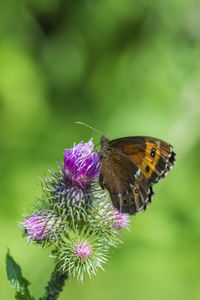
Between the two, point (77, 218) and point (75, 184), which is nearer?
point (77, 218)

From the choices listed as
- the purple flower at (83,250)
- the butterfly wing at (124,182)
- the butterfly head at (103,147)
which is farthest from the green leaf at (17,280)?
the butterfly head at (103,147)

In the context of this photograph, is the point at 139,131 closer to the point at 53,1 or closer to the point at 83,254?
the point at 53,1

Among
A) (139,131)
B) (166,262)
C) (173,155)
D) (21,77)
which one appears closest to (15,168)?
(21,77)

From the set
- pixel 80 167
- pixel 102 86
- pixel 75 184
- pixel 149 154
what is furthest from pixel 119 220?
pixel 102 86

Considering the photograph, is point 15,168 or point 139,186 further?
point 15,168

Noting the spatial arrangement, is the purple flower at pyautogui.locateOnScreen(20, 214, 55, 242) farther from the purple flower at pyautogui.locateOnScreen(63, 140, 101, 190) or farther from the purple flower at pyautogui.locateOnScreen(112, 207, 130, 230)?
the purple flower at pyautogui.locateOnScreen(112, 207, 130, 230)

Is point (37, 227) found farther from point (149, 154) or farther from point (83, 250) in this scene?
point (149, 154)
